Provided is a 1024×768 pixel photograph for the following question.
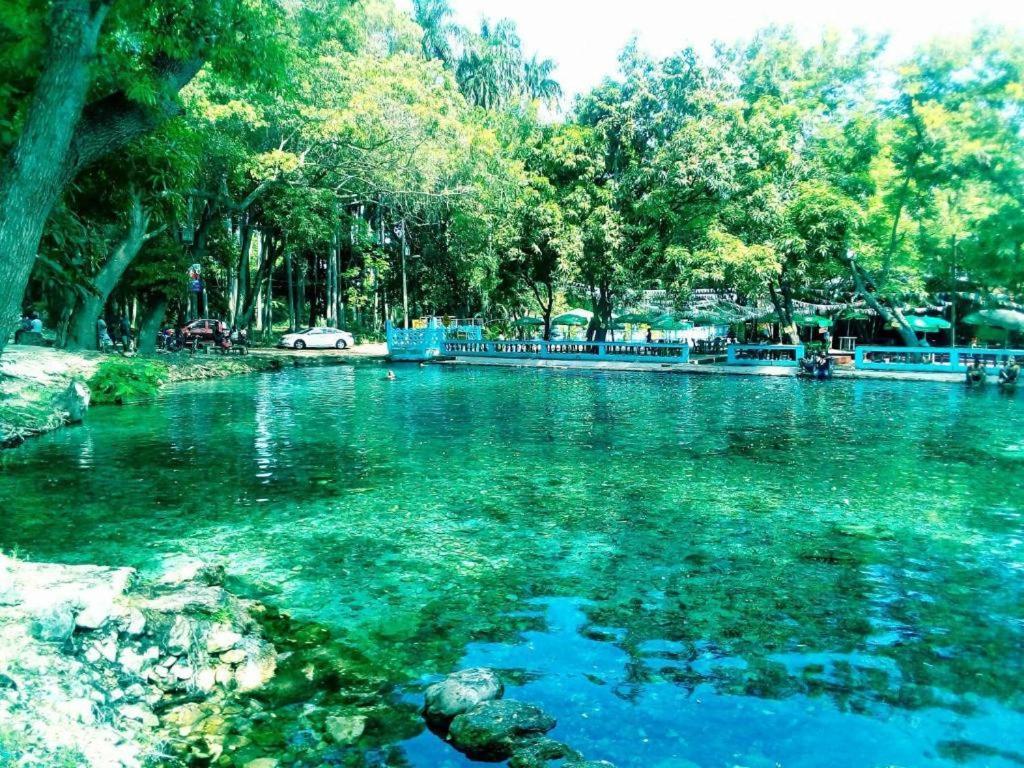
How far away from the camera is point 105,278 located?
2509 cm

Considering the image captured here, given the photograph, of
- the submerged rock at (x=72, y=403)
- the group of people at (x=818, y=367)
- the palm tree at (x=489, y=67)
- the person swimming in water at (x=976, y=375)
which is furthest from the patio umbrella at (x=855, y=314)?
the submerged rock at (x=72, y=403)

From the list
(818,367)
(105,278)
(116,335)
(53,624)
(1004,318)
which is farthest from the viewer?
(116,335)

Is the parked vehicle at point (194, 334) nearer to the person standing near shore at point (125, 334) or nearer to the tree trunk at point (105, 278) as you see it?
the person standing near shore at point (125, 334)

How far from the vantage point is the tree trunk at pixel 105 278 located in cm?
2505

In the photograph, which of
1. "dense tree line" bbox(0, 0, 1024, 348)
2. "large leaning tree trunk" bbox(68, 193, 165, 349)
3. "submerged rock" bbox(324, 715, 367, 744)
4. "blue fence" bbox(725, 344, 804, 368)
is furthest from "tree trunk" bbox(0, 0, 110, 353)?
"blue fence" bbox(725, 344, 804, 368)

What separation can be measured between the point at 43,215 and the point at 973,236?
2930cm

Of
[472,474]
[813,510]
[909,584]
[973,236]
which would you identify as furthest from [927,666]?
[973,236]

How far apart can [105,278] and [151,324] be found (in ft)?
14.0

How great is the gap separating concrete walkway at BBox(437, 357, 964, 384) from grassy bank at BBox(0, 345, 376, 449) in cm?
1128

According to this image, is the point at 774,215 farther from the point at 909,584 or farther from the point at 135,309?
the point at 135,309

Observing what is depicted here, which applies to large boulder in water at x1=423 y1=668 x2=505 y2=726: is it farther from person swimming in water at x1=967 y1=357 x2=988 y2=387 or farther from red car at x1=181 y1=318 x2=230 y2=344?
red car at x1=181 y1=318 x2=230 y2=344

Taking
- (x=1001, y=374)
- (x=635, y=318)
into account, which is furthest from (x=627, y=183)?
(x=1001, y=374)

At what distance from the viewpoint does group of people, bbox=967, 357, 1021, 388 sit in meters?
25.1

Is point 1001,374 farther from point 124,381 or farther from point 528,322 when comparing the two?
point 124,381
